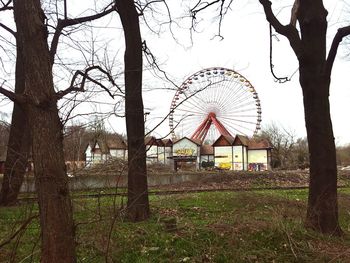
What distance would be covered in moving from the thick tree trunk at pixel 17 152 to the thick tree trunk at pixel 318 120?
210 inches

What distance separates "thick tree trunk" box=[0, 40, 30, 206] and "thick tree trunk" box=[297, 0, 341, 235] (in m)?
5.34

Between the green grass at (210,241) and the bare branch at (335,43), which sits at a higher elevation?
the bare branch at (335,43)

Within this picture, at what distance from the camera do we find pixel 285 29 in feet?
32.2

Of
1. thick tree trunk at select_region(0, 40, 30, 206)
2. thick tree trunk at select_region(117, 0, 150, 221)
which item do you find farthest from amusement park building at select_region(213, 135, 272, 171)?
thick tree trunk at select_region(117, 0, 150, 221)

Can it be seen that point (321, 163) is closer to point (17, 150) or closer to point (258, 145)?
point (17, 150)

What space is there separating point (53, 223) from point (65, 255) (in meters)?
0.33

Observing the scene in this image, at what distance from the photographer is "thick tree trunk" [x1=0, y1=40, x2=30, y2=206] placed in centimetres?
549

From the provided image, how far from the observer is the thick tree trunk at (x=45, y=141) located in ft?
14.6

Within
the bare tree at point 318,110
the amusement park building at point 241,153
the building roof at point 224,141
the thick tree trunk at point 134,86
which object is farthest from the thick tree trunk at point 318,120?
the amusement park building at point 241,153

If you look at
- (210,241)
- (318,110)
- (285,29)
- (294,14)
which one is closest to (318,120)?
(318,110)

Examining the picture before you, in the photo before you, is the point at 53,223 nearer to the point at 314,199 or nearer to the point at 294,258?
the point at 294,258

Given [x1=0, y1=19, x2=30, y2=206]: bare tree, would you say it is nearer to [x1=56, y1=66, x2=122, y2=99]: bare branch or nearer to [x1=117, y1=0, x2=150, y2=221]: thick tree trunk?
[x1=56, y1=66, x2=122, y2=99]: bare branch

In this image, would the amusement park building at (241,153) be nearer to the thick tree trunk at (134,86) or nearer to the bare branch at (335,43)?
the thick tree trunk at (134,86)

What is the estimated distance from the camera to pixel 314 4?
30.5ft
